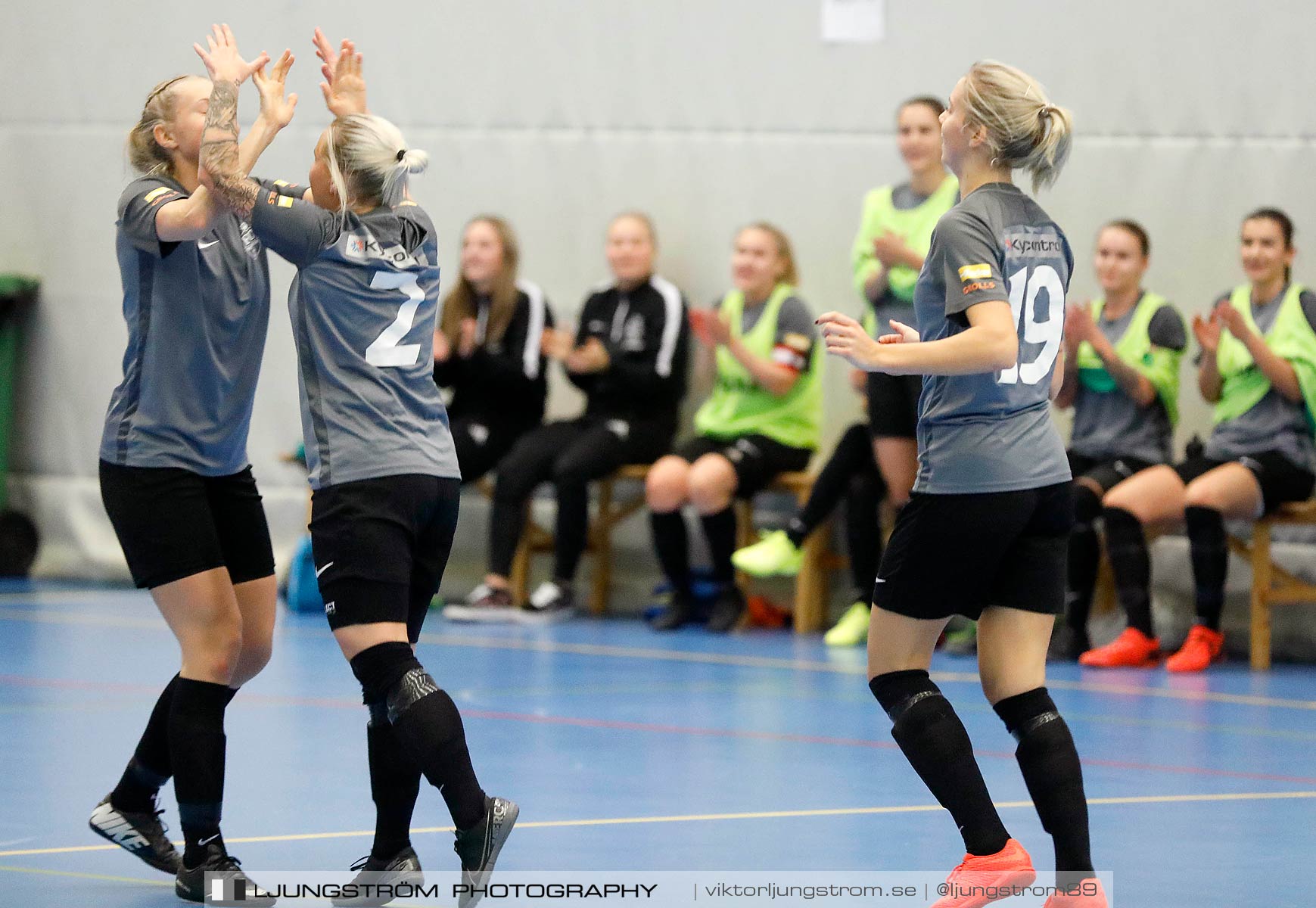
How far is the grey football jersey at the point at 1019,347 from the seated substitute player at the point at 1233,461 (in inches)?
151

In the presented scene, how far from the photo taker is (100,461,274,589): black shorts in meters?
3.35

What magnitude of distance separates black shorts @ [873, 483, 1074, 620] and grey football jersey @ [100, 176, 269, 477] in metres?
1.35

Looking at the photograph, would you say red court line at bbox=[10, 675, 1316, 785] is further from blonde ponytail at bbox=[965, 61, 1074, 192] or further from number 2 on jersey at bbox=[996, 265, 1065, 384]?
blonde ponytail at bbox=[965, 61, 1074, 192]

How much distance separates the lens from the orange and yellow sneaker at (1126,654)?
6789mm

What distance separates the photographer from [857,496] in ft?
24.9

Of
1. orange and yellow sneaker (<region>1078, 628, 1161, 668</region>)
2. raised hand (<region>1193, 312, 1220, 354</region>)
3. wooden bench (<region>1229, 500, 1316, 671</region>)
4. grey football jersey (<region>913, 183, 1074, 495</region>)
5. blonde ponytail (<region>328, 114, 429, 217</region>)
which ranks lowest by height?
orange and yellow sneaker (<region>1078, 628, 1161, 668</region>)

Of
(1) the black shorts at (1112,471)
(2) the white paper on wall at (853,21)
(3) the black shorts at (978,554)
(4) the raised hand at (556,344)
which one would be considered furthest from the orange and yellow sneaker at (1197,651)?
(3) the black shorts at (978,554)

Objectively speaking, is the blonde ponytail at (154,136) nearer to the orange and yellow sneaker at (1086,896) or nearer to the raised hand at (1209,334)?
the orange and yellow sneaker at (1086,896)

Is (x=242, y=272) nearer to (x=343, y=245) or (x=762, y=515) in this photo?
(x=343, y=245)

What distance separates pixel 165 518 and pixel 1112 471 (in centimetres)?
466

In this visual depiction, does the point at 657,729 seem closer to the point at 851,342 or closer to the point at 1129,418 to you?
the point at 851,342

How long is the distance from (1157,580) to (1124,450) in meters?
0.72

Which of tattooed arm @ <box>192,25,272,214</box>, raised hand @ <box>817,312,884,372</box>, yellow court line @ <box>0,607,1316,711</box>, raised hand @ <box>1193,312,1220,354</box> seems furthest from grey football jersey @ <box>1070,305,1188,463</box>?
tattooed arm @ <box>192,25,272,214</box>

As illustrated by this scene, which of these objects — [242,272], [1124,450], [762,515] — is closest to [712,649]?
[762,515]
